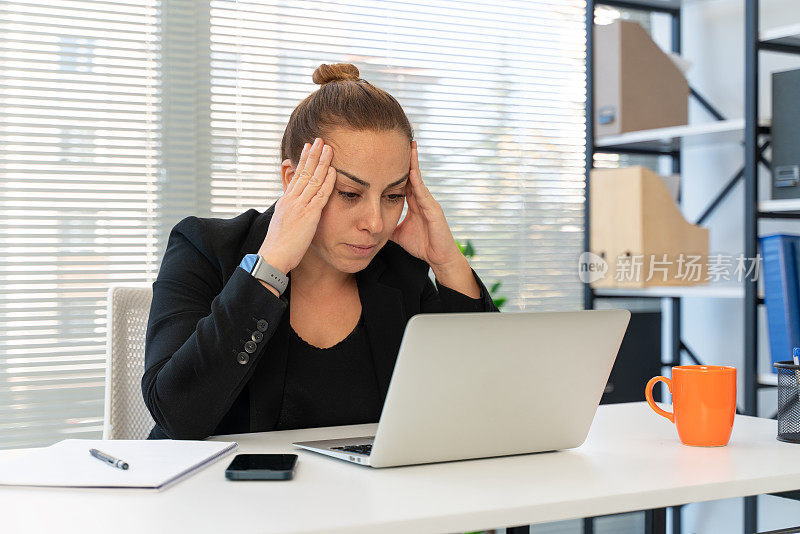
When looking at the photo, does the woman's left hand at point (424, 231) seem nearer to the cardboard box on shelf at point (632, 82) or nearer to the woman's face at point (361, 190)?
the woman's face at point (361, 190)

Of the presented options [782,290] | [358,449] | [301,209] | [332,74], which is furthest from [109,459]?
[782,290]

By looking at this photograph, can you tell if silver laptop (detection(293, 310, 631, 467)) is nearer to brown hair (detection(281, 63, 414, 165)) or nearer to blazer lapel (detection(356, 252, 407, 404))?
blazer lapel (detection(356, 252, 407, 404))

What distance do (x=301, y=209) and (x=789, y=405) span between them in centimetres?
74

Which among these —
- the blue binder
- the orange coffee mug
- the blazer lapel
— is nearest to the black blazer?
the blazer lapel

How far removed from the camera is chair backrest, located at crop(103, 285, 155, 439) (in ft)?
4.76

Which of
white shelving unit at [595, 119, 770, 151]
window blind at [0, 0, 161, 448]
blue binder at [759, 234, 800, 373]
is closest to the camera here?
blue binder at [759, 234, 800, 373]

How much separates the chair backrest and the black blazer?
0.50ft

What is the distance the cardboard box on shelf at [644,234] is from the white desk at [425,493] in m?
1.54

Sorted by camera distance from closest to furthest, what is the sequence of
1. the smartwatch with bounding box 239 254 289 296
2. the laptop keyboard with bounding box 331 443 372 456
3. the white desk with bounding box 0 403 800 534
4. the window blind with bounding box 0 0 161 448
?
the white desk with bounding box 0 403 800 534
the laptop keyboard with bounding box 331 443 372 456
the smartwatch with bounding box 239 254 289 296
the window blind with bounding box 0 0 161 448

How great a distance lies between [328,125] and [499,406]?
603 mm

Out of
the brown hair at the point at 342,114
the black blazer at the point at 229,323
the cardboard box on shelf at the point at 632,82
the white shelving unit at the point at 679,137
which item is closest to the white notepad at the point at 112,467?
the black blazer at the point at 229,323

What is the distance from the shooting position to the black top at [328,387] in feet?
4.51

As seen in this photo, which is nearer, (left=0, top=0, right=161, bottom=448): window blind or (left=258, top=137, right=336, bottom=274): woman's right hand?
(left=258, top=137, right=336, bottom=274): woman's right hand

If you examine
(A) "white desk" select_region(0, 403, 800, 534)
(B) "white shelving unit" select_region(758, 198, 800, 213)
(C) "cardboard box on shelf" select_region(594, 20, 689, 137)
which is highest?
(C) "cardboard box on shelf" select_region(594, 20, 689, 137)
